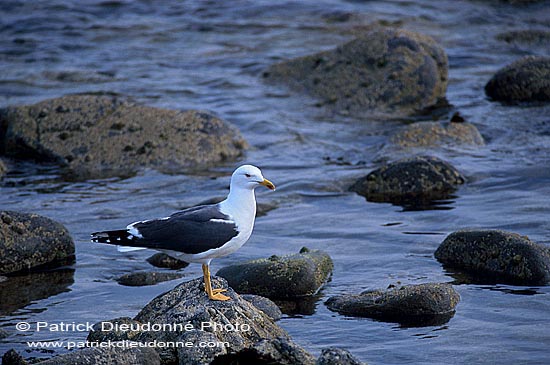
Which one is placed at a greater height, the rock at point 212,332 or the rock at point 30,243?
the rock at point 212,332

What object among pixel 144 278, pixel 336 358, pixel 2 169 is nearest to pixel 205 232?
pixel 336 358

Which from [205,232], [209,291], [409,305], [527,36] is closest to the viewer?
[209,291]

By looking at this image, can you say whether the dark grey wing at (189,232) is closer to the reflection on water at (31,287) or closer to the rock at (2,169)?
the reflection on water at (31,287)

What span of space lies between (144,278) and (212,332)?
2664 millimetres

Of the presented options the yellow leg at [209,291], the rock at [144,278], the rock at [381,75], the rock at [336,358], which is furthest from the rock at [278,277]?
the rock at [381,75]

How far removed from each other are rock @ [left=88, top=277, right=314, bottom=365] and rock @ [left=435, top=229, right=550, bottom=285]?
108 inches

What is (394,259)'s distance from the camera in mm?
9766

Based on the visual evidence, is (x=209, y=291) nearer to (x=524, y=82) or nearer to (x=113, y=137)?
(x=113, y=137)

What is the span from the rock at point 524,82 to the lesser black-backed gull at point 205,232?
34.8ft

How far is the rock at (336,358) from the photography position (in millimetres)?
6086

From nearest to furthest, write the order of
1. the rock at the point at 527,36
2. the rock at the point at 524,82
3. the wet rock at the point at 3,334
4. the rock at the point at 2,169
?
the wet rock at the point at 3,334 < the rock at the point at 2,169 < the rock at the point at 524,82 < the rock at the point at 527,36

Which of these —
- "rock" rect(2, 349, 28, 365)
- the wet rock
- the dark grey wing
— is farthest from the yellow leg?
the wet rock

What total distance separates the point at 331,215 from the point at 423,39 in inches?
288

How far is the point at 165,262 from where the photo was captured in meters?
9.94
